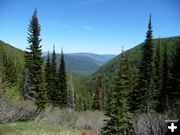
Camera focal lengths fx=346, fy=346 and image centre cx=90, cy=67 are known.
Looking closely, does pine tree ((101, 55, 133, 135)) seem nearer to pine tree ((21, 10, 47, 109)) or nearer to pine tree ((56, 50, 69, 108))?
pine tree ((21, 10, 47, 109))

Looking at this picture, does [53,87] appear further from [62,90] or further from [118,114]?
[118,114]

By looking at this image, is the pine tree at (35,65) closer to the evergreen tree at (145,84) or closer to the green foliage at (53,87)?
the green foliage at (53,87)

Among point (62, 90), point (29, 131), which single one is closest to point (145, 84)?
point (62, 90)

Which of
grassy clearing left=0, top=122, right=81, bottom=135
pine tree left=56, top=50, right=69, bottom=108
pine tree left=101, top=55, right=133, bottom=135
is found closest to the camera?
grassy clearing left=0, top=122, right=81, bottom=135

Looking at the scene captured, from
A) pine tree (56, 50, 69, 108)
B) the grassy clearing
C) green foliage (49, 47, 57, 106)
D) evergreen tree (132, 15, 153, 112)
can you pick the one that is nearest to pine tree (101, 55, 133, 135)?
the grassy clearing

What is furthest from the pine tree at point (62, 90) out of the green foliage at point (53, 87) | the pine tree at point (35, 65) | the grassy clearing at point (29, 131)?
the grassy clearing at point (29, 131)

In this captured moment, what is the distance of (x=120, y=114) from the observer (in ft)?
105

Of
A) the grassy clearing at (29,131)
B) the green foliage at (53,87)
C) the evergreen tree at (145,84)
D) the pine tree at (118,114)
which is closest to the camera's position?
the grassy clearing at (29,131)

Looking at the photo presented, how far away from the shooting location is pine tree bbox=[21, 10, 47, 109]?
5403 cm

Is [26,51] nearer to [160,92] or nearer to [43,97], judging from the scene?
[43,97]

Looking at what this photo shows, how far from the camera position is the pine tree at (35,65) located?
54031mm

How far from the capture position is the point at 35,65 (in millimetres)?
54281

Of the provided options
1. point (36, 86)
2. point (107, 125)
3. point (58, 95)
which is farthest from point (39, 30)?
point (107, 125)

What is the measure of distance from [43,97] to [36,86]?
2.08 m
